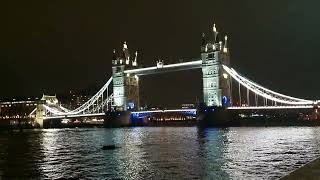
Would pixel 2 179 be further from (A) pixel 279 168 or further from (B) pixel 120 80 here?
(B) pixel 120 80

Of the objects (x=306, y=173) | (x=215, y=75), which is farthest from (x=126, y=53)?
(x=306, y=173)

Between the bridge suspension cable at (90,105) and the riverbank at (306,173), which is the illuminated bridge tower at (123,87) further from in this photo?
the riverbank at (306,173)

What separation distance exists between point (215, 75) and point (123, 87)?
27.4 metres

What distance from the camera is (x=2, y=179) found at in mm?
21328

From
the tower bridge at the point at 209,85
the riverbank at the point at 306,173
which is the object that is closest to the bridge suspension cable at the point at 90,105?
the tower bridge at the point at 209,85

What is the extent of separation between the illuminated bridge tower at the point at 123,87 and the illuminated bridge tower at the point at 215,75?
74.4 ft

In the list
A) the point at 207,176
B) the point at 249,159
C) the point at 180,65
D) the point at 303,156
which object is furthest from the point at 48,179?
the point at 180,65

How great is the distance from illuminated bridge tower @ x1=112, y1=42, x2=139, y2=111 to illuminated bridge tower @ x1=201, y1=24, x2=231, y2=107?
22.7 meters

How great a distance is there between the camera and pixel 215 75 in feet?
309

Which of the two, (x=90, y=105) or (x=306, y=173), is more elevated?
(x=90, y=105)

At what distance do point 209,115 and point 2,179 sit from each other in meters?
68.5

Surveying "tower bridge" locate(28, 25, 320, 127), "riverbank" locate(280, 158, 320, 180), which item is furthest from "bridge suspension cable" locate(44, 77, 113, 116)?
"riverbank" locate(280, 158, 320, 180)

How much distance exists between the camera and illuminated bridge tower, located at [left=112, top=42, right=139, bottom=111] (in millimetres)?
113750

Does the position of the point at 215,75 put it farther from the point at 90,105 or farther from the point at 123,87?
the point at 90,105
